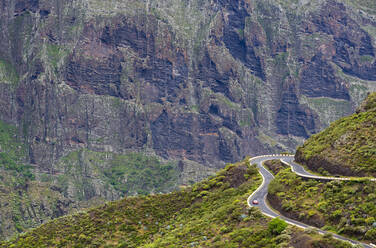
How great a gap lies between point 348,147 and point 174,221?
35695 millimetres

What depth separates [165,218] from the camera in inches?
4291

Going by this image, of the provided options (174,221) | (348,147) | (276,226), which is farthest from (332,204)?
(174,221)

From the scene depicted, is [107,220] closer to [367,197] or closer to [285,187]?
[285,187]

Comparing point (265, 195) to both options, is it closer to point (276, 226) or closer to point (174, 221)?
point (174, 221)

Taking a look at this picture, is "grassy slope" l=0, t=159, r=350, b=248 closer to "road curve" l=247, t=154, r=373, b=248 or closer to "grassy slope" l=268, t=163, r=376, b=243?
"road curve" l=247, t=154, r=373, b=248

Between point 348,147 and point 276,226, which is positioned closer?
point 276,226

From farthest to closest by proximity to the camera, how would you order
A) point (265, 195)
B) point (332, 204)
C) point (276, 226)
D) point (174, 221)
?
point (174, 221), point (265, 195), point (332, 204), point (276, 226)

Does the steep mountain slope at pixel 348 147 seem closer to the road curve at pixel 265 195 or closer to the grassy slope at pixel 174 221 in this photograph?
the road curve at pixel 265 195

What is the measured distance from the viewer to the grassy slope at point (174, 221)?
80.9 meters

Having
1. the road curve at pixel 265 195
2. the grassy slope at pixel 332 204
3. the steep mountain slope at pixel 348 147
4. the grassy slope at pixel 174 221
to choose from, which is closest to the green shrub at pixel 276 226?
the grassy slope at pixel 174 221

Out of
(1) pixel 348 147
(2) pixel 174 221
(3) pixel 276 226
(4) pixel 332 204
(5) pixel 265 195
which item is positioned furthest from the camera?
(2) pixel 174 221

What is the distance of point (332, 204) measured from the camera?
74250mm

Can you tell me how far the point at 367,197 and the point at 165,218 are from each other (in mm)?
47909

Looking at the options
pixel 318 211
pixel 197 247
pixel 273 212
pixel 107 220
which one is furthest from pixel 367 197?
pixel 107 220
